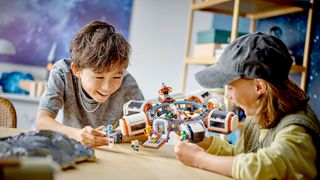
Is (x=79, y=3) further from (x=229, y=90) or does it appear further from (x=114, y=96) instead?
(x=229, y=90)

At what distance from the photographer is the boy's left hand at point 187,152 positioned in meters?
0.96

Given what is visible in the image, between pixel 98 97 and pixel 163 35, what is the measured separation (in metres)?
1.97

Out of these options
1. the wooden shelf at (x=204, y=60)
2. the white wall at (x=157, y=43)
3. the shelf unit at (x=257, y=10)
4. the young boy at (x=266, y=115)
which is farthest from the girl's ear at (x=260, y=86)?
the white wall at (x=157, y=43)

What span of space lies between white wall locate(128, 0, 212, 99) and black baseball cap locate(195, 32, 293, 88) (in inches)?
88.8

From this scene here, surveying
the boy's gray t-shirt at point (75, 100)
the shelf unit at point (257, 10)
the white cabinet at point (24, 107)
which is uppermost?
the shelf unit at point (257, 10)

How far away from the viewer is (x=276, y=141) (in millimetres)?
838

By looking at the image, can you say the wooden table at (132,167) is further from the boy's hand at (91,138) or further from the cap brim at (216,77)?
the cap brim at (216,77)

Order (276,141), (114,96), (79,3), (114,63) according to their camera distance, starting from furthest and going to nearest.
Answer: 1. (79,3)
2. (114,96)
3. (114,63)
4. (276,141)

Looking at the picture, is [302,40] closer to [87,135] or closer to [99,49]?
[99,49]

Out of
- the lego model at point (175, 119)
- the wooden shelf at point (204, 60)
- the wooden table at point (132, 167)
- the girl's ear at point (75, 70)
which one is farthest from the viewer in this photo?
the wooden shelf at point (204, 60)

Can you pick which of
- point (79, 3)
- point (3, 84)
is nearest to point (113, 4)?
point (79, 3)

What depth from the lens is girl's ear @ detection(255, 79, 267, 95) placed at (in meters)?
0.93

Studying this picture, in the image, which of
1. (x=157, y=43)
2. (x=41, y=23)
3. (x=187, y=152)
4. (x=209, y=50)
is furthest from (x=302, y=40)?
(x=41, y=23)

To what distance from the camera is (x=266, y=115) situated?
955 mm
